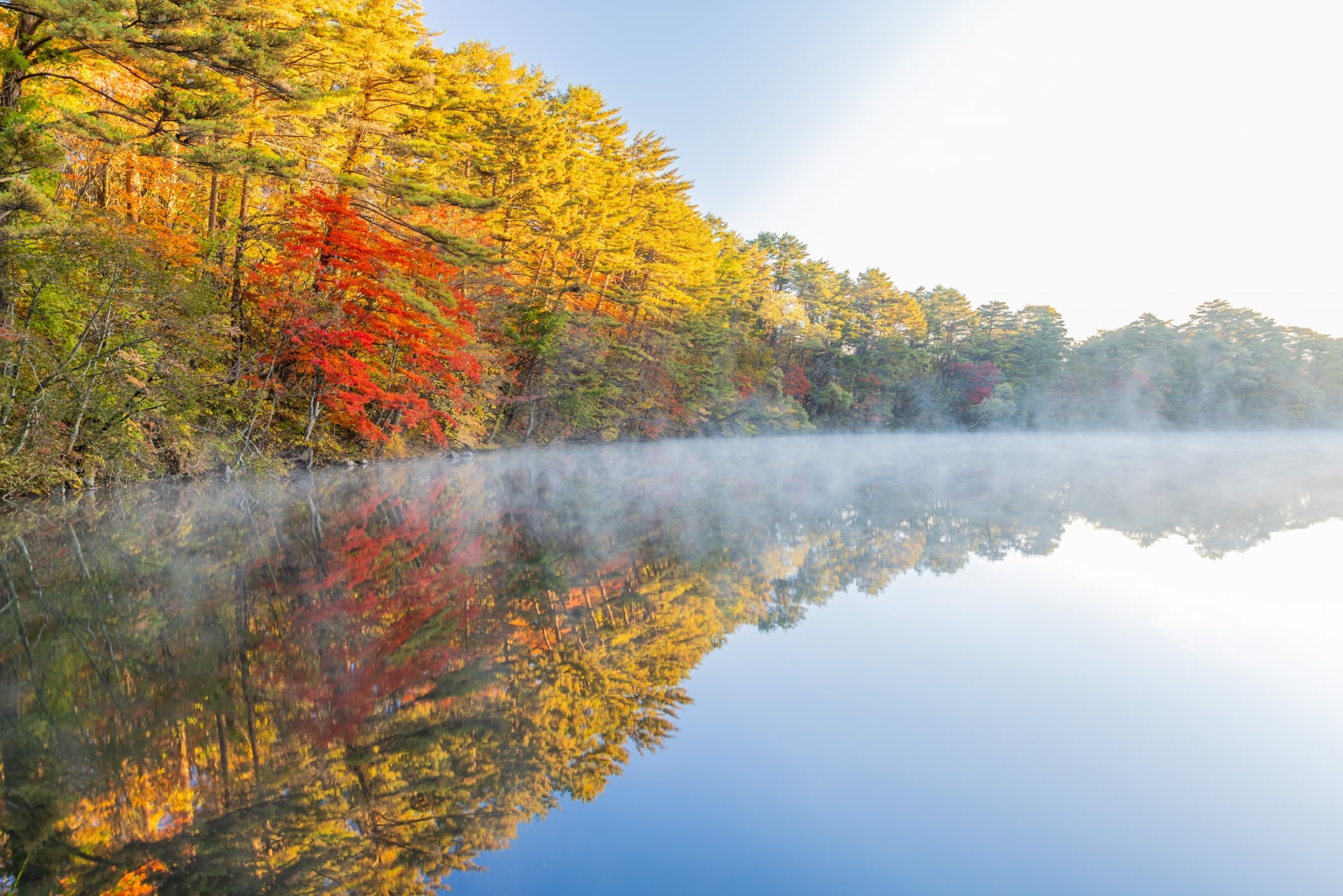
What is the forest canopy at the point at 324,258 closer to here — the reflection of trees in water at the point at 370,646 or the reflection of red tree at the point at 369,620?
the reflection of trees in water at the point at 370,646

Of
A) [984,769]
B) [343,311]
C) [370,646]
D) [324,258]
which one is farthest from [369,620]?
[324,258]

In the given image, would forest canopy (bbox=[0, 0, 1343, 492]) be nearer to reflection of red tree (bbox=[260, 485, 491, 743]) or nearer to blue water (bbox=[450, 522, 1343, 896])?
reflection of red tree (bbox=[260, 485, 491, 743])

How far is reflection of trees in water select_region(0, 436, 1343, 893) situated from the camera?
83.2 inches

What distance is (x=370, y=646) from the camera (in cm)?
372

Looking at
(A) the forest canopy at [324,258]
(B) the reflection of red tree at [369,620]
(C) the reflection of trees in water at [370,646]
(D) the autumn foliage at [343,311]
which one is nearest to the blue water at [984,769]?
(C) the reflection of trees in water at [370,646]

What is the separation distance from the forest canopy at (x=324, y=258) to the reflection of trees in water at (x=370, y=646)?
2173 millimetres

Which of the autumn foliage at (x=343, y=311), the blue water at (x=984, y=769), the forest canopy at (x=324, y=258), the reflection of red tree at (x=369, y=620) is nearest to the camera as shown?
the blue water at (x=984, y=769)

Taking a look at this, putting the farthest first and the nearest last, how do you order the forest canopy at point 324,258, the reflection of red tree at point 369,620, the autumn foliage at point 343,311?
the autumn foliage at point 343,311
the forest canopy at point 324,258
the reflection of red tree at point 369,620

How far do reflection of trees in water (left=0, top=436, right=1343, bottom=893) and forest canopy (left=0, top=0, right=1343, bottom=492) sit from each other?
217 centimetres

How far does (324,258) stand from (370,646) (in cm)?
1169

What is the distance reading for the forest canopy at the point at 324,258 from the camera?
7352mm

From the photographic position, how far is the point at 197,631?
3.85 m

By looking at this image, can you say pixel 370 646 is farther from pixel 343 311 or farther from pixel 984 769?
pixel 343 311

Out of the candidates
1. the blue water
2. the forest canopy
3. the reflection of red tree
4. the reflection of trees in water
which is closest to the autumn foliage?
the forest canopy
